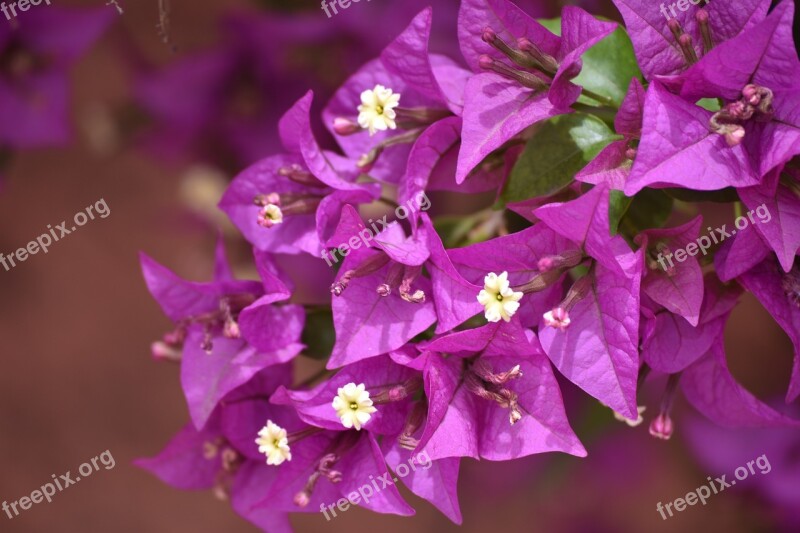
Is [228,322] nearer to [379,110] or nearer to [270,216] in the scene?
[270,216]

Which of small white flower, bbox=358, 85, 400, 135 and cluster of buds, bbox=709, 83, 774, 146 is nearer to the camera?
cluster of buds, bbox=709, 83, 774, 146

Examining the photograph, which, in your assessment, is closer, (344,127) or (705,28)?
(705,28)

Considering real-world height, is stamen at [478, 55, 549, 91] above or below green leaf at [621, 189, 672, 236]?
above

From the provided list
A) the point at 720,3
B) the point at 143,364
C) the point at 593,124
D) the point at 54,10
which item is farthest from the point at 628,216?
the point at 143,364

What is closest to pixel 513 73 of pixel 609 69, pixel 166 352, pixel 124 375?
pixel 609 69

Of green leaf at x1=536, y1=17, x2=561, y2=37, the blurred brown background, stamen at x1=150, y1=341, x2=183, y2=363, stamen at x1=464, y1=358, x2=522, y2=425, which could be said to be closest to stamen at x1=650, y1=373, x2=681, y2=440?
stamen at x1=464, y1=358, x2=522, y2=425

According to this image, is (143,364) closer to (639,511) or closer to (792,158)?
(639,511)

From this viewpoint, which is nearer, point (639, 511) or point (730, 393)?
point (730, 393)

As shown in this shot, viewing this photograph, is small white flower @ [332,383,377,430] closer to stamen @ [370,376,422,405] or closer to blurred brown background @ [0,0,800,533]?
stamen @ [370,376,422,405]
